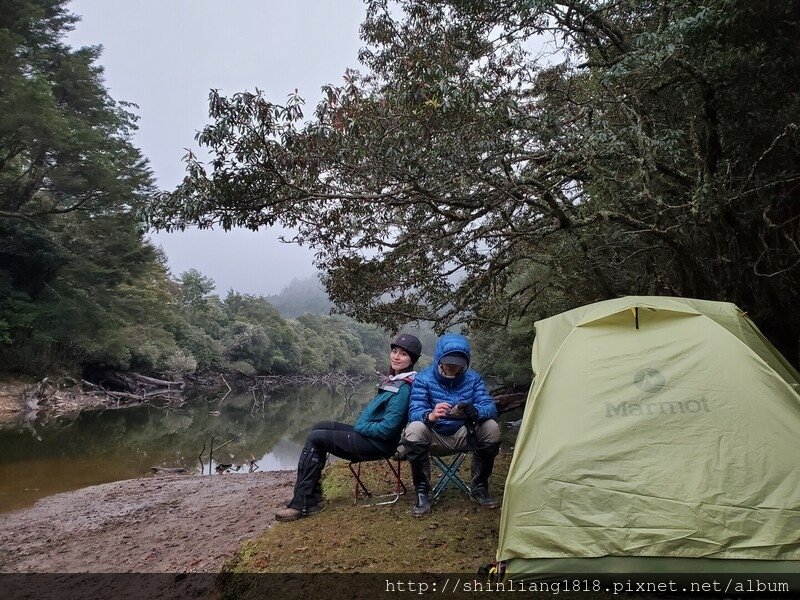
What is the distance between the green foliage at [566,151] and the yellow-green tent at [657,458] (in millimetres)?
2271

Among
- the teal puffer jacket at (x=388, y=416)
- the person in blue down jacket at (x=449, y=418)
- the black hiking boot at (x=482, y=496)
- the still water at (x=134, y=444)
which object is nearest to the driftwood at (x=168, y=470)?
the still water at (x=134, y=444)

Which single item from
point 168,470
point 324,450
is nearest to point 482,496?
point 324,450

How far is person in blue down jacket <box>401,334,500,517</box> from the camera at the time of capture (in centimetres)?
348

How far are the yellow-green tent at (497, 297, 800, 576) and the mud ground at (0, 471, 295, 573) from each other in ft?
8.76

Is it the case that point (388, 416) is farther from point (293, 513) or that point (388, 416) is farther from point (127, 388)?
point (127, 388)

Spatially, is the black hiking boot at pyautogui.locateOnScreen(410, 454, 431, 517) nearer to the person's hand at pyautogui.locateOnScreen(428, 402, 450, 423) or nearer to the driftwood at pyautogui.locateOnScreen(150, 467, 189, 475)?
the person's hand at pyautogui.locateOnScreen(428, 402, 450, 423)

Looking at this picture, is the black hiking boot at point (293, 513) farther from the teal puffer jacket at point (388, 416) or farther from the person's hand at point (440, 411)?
the person's hand at point (440, 411)

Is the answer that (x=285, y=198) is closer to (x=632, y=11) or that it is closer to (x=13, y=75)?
(x=632, y=11)

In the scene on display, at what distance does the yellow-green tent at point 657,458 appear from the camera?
230cm

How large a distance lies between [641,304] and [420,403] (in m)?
1.70

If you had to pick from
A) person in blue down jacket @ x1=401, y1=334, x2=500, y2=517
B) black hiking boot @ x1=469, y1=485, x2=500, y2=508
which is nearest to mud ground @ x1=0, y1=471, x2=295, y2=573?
person in blue down jacket @ x1=401, y1=334, x2=500, y2=517

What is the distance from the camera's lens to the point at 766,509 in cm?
231

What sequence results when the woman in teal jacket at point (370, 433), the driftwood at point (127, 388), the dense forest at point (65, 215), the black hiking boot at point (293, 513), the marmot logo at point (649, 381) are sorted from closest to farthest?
1. the marmot logo at point (649, 381)
2. the woman in teal jacket at point (370, 433)
3. the black hiking boot at point (293, 513)
4. the dense forest at point (65, 215)
5. the driftwood at point (127, 388)

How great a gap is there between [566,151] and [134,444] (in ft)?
44.0
